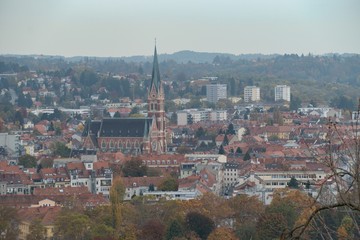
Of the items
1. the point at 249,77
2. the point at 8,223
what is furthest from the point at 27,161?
the point at 249,77

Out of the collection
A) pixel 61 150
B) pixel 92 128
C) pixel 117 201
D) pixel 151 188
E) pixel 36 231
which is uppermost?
pixel 36 231

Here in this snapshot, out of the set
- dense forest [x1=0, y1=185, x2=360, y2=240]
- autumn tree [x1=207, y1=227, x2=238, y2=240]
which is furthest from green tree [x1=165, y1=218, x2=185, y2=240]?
autumn tree [x1=207, y1=227, x2=238, y2=240]

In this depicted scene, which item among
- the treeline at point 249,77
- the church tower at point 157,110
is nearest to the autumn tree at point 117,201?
the church tower at point 157,110

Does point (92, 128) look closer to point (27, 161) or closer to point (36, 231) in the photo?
point (27, 161)

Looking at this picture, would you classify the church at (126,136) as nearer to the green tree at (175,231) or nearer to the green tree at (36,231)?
the green tree at (36,231)

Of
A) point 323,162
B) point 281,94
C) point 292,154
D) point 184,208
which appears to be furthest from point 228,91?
point 323,162

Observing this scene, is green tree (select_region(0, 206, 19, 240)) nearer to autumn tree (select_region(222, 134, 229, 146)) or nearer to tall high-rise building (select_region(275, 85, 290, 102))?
autumn tree (select_region(222, 134, 229, 146))
